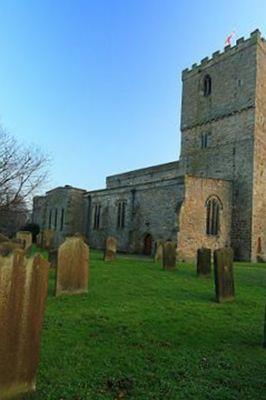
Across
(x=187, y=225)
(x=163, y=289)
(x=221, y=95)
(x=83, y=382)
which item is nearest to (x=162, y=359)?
(x=83, y=382)

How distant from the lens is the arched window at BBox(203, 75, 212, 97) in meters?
35.1

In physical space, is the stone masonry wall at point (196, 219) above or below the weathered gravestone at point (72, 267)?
above

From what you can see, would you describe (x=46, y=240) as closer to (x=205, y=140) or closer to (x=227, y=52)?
(x=205, y=140)

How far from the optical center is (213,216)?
94.1 feet

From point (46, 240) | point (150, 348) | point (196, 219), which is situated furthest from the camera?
point (196, 219)

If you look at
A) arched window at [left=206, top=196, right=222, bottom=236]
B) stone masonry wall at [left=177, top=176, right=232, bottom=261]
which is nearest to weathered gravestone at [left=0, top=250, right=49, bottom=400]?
stone masonry wall at [left=177, top=176, right=232, bottom=261]

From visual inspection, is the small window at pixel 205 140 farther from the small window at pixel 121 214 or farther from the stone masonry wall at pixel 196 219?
the small window at pixel 121 214

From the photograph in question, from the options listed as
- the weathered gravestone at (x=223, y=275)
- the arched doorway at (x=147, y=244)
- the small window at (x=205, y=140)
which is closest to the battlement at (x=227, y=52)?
the small window at (x=205, y=140)

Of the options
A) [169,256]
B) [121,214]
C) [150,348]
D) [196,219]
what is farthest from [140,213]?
[150,348]

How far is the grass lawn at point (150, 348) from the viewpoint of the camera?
4.13 meters

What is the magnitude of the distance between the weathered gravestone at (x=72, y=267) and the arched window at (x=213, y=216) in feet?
64.1

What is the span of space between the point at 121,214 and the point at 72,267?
2319cm

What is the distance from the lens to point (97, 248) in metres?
34.4

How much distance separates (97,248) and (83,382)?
30362mm
